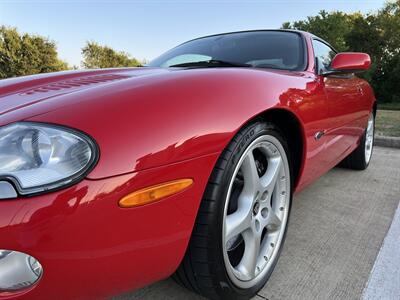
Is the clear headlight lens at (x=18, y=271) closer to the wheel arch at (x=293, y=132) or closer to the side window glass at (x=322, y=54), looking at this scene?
the wheel arch at (x=293, y=132)

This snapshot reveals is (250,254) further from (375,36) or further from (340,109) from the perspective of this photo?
(375,36)

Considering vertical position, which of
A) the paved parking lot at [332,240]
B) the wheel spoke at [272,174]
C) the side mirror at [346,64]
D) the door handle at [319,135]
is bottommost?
the paved parking lot at [332,240]

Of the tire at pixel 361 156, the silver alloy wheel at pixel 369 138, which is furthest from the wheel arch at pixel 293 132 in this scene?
the silver alloy wheel at pixel 369 138

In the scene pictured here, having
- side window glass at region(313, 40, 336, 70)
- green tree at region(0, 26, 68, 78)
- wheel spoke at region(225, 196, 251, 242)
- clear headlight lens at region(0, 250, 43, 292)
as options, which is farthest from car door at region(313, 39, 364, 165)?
green tree at region(0, 26, 68, 78)

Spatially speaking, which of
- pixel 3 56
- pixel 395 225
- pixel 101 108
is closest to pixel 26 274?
pixel 101 108

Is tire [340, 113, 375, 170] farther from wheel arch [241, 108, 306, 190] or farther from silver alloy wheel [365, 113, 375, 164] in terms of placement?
wheel arch [241, 108, 306, 190]

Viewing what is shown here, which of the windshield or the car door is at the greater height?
the windshield

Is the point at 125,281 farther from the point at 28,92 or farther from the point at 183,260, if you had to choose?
the point at 28,92

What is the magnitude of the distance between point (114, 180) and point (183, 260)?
474 mm

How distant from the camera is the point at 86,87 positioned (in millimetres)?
1307

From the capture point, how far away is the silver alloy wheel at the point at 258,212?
1.45 metres

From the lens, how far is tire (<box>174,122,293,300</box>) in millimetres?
1244

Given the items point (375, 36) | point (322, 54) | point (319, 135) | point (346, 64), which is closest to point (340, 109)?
point (346, 64)

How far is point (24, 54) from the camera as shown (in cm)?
2241
